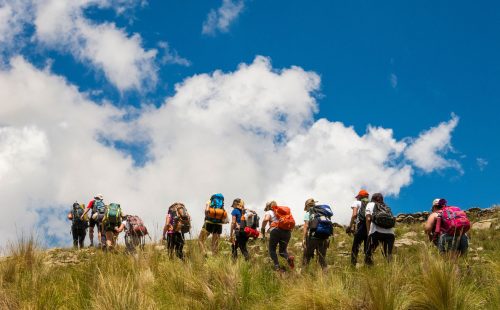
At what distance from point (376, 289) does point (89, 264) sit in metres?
5.42

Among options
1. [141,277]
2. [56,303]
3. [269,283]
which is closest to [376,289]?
[269,283]

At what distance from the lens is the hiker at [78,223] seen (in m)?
16.5

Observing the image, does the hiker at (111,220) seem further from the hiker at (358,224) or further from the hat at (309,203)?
the hiker at (358,224)

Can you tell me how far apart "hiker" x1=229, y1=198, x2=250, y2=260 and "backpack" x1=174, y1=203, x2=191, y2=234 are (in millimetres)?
1032

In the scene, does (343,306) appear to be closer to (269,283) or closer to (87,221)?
(269,283)

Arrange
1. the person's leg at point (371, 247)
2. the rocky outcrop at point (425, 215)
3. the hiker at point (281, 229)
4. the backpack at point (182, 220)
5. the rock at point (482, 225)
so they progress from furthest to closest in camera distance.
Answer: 1. the rocky outcrop at point (425, 215)
2. the rock at point (482, 225)
3. the backpack at point (182, 220)
4. the hiker at point (281, 229)
5. the person's leg at point (371, 247)

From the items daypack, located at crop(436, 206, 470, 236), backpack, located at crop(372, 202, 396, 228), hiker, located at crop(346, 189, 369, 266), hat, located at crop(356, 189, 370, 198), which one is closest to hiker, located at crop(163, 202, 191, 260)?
hiker, located at crop(346, 189, 369, 266)

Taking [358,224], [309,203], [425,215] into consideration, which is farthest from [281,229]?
[425,215]

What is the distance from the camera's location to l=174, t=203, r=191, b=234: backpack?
35.1 ft

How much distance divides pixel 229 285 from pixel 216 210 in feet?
13.7

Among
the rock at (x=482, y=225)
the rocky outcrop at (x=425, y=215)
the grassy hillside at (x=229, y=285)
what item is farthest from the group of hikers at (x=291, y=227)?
the rocky outcrop at (x=425, y=215)

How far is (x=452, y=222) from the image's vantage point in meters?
8.14

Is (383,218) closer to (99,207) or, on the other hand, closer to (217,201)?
(217,201)

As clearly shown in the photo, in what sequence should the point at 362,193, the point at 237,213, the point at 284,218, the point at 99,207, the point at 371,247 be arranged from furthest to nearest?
the point at 99,207 < the point at 237,213 < the point at 362,193 < the point at 284,218 < the point at 371,247
